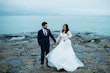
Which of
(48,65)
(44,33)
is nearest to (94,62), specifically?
(48,65)

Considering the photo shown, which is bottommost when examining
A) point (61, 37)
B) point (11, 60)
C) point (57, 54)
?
point (11, 60)

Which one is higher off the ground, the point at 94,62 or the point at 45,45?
the point at 45,45

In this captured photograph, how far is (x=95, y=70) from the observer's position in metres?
11.0

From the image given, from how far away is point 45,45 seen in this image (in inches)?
440

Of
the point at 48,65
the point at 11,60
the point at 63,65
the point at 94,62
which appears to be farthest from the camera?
the point at 11,60

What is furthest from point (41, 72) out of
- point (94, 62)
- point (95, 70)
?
point (94, 62)

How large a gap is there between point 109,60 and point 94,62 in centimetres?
137

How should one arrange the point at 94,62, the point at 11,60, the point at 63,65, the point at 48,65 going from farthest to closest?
the point at 11,60, the point at 94,62, the point at 48,65, the point at 63,65

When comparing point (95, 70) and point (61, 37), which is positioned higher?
point (61, 37)

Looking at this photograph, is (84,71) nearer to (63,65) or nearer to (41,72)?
(63,65)

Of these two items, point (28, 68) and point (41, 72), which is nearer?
point (41, 72)

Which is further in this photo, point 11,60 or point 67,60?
point 11,60

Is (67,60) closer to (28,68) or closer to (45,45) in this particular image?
(45,45)

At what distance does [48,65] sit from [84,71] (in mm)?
2093
